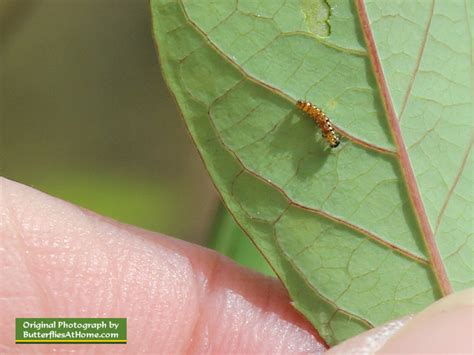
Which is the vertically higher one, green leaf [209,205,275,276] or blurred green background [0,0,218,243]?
blurred green background [0,0,218,243]

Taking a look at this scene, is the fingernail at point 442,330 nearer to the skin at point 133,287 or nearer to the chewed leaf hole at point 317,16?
the skin at point 133,287

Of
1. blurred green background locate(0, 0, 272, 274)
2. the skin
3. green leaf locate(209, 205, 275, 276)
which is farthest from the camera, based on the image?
blurred green background locate(0, 0, 272, 274)

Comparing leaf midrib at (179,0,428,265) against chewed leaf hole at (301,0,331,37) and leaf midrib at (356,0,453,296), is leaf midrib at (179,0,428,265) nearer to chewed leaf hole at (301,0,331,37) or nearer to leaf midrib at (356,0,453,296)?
leaf midrib at (356,0,453,296)

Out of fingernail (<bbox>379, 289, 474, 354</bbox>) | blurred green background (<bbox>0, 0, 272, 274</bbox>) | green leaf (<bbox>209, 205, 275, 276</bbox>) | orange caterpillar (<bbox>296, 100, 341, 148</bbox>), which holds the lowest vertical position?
fingernail (<bbox>379, 289, 474, 354</bbox>)

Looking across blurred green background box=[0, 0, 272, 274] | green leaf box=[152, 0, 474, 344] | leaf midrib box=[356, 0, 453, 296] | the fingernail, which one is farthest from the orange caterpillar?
blurred green background box=[0, 0, 272, 274]

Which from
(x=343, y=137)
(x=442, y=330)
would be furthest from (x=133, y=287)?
(x=442, y=330)

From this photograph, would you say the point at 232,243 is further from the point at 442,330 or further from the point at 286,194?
the point at 442,330

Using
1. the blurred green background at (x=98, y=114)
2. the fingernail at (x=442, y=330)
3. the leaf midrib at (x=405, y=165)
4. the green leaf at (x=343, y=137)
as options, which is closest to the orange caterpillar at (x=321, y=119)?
the green leaf at (x=343, y=137)
